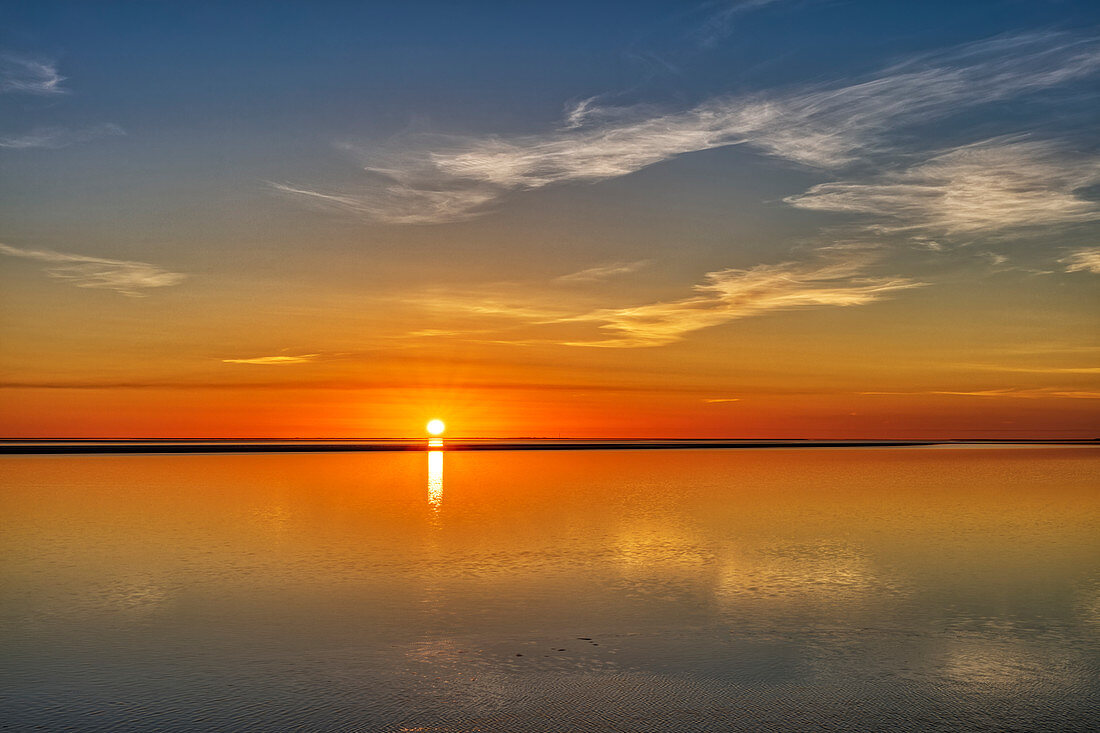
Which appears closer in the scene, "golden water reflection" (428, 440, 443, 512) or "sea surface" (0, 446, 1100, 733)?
"sea surface" (0, 446, 1100, 733)

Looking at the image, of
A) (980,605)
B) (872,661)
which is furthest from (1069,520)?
(872,661)

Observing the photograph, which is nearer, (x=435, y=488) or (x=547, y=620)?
(x=547, y=620)

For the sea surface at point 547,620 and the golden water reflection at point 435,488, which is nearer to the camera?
the sea surface at point 547,620

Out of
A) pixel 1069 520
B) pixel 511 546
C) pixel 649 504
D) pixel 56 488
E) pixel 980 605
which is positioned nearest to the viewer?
pixel 980 605

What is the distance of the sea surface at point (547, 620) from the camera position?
34.3ft

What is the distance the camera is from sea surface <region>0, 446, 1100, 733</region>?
1045cm

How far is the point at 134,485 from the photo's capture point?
45.4 metres

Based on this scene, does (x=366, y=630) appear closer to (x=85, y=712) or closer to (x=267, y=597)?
(x=267, y=597)

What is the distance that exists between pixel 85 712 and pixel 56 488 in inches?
1481

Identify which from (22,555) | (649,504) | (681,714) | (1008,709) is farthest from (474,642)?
(649,504)

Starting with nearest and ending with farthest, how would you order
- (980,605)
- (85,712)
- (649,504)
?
(85,712), (980,605), (649,504)

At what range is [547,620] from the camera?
14.9 metres

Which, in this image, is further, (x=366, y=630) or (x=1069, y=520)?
(x=1069, y=520)

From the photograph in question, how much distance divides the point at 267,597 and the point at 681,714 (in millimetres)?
9541
